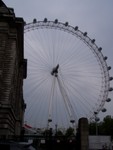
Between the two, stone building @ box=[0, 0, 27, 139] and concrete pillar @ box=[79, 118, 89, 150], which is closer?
concrete pillar @ box=[79, 118, 89, 150]

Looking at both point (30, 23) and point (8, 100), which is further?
point (30, 23)

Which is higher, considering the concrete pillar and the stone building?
the stone building

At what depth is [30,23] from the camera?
52.8 m

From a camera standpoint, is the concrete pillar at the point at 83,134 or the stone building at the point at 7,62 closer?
the concrete pillar at the point at 83,134

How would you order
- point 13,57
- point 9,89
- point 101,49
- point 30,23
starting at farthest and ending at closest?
point 101,49
point 30,23
point 13,57
point 9,89

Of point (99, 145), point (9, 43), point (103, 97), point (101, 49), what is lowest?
point (99, 145)

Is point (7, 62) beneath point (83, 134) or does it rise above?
above

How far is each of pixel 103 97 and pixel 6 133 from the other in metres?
29.7

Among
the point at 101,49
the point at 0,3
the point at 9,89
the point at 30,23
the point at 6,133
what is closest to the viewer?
the point at 6,133

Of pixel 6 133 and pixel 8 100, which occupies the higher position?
pixel 8 100

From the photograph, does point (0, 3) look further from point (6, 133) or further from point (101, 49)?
point (101, 49)

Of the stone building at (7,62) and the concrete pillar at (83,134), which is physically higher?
the stone building at (7,62)

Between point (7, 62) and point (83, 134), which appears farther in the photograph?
point (7, 62)

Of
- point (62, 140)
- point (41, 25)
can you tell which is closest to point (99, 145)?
point (41, 25)
